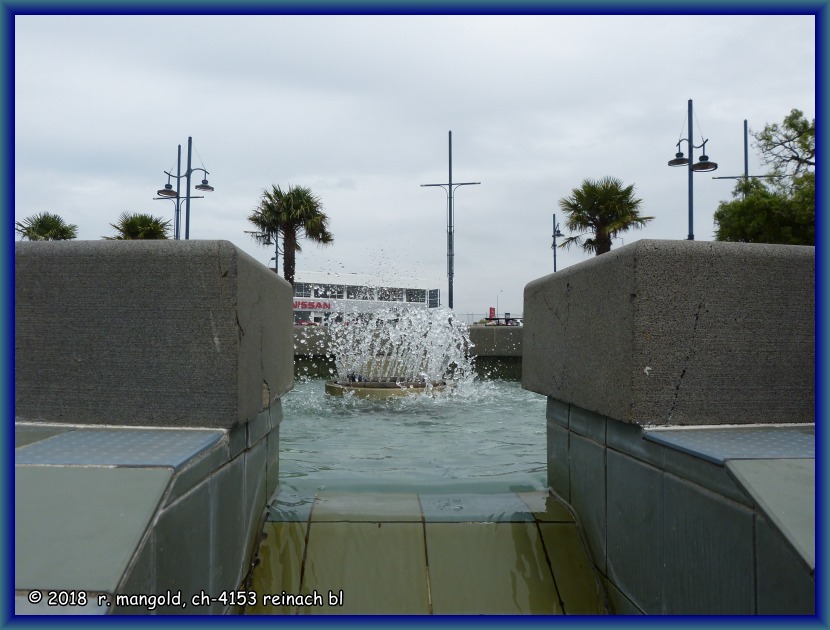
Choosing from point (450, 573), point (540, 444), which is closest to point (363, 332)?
point (540, 444)

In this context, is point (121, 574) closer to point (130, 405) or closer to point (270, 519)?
point (130, 405)

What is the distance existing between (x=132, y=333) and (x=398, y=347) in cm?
1018

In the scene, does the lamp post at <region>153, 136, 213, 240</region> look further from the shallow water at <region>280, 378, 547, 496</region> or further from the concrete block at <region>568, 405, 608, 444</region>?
the concrete block at <region>568, 405, 608, 444</region>

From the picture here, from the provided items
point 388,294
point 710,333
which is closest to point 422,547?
point 710,333

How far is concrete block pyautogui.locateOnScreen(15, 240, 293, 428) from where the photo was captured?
242 centimetres

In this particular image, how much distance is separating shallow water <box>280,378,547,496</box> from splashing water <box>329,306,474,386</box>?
1.62 metres

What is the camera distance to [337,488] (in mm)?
3803

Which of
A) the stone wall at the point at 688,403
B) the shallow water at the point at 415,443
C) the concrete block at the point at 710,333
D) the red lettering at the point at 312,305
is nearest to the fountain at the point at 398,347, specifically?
the shallow water at the point at 415,443

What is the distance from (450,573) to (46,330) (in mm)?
1887

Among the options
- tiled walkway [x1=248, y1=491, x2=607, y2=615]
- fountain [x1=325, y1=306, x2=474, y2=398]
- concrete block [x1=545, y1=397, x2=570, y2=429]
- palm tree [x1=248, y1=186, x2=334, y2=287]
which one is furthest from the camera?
palm tree [x1=248, y1=186, x2=334, y2=287]

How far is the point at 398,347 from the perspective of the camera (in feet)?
41.4

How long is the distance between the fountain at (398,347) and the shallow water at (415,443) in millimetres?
1543

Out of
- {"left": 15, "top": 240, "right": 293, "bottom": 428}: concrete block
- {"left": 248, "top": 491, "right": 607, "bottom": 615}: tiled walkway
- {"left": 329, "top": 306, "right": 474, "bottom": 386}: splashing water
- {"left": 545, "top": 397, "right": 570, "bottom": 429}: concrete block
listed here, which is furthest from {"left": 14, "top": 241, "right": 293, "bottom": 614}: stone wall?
{"left": 329, "top": 306, "right": 474, "bottom": 386}: splashing water

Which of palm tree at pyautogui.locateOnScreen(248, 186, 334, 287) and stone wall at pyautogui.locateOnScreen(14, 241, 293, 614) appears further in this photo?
palm tree at pyautogui.locateOnScreen(248, 186, 334, 287)
